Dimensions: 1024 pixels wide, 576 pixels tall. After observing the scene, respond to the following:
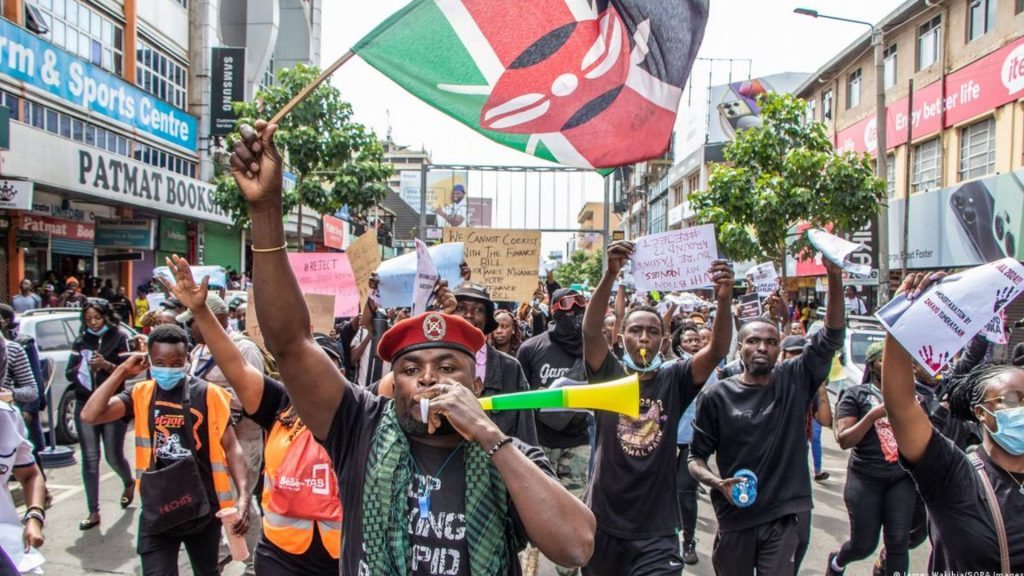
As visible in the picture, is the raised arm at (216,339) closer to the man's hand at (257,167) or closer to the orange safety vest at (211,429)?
the man's hand at (257,167)

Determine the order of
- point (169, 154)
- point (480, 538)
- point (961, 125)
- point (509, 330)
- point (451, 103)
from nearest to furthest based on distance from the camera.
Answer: point (480, 538) < point (451, 103) < point (509, 330) < point (961, 125) < point (169, 154)

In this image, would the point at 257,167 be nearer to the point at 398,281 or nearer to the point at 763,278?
the point at 398,281

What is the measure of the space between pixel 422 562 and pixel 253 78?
2908 centimetres

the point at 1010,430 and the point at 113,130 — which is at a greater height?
the point at 113,130

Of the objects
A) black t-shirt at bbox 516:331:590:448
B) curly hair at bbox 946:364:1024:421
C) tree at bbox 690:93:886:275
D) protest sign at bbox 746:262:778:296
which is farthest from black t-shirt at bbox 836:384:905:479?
tree at bbox 690:93:886:275

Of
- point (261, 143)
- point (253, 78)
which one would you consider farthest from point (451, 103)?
point (253, 78)

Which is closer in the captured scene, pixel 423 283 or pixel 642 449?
pixel 642 449

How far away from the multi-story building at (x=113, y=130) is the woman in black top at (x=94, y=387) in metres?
8.15

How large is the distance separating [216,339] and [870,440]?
3879 mm

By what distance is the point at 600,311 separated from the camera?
402 centimetres

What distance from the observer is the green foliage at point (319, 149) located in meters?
18.5

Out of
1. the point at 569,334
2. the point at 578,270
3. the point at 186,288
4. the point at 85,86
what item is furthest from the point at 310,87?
the point at 578,270

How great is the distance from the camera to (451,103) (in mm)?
3422

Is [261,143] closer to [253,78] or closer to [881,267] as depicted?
[881,267]
